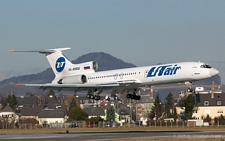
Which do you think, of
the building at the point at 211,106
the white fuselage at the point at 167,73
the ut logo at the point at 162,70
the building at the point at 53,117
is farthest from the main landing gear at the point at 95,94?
the building at the point at 53,117

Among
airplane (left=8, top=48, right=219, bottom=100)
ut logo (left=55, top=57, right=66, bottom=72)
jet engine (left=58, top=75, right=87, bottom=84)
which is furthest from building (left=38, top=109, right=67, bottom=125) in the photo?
jet engine (left=58, top=75, right=87, bottom=84)

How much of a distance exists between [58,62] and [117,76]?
10.9 metres

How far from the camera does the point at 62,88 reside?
67188mm

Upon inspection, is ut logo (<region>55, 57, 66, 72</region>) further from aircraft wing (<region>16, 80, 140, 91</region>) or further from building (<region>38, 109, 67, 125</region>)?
building (<region>38, 109, 67, 125</region>)

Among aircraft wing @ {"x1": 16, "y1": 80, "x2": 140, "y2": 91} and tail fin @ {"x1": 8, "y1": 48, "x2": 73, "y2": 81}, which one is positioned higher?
tail fin @ {"x1": 8, "y1": 48, "x2": 73, "y2": 81}

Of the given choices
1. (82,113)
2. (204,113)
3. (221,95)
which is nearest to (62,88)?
(82,113)

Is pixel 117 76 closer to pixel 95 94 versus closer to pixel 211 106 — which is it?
pixel 95 94

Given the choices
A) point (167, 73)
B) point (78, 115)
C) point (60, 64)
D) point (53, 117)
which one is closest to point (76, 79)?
point (60, 64)

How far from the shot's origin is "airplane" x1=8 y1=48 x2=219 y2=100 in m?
58.0

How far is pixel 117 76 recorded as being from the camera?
63000 millimetres

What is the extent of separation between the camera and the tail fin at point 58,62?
70.2 metres

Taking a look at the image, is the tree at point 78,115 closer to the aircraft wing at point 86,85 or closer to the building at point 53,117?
the building at point 53,117

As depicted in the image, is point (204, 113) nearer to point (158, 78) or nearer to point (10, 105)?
point (10, 105)

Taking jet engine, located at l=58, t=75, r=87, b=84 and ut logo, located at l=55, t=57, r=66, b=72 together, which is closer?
jet engine, located at l=58, t=75, r=87, b=84
